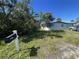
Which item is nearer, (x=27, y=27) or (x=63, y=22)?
(x=27, y=27)

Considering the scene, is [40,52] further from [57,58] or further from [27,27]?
[27,27]

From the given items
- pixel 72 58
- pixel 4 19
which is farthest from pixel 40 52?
pixel 4 19

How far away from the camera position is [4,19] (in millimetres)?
13758

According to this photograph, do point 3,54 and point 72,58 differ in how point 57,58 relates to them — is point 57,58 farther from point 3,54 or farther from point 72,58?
point 3,54

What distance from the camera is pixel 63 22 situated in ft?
148

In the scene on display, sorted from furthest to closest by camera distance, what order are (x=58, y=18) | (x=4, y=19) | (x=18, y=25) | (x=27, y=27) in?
1. (x=58, y=18)
2. (x=27, y=27)
3. (x=18, y=25)
4. (x=4, y=19)

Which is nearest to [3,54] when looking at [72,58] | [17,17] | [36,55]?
[36,55]

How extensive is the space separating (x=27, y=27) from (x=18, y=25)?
1433mm

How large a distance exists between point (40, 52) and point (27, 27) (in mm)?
8703

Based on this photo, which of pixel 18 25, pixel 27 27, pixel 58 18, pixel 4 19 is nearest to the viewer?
pixel 4 19

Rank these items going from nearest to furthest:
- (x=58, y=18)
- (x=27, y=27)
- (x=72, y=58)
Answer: (x=72, y=58), (x=27, y=27), (x=58, y=18)

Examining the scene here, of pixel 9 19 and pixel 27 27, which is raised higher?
pixel 9 19

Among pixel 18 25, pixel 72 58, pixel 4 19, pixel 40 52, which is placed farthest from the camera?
pixel 18 25

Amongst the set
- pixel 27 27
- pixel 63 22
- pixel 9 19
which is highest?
pixel 9 19
